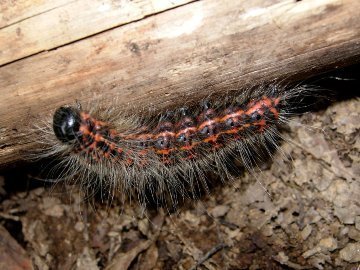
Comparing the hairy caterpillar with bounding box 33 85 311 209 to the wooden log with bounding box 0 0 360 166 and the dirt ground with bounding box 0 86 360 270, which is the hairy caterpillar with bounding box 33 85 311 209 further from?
the dirt ground with bounding box 0 86 360 270

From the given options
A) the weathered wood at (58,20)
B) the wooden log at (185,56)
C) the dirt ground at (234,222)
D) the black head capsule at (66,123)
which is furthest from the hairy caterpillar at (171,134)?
Result: the weathered wood at (58,20)

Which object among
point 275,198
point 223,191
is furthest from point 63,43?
point 275,198

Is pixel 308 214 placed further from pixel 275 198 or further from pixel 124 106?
pixel 124 106

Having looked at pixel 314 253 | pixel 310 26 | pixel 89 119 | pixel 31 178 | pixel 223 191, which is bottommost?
pixel 314 253

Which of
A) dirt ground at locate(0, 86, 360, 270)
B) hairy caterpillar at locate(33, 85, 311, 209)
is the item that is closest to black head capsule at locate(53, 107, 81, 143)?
hairy caterpillar at locate(33, 85, 311, 209)

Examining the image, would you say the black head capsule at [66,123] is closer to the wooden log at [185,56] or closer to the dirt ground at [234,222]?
the wooden log at [185,56]

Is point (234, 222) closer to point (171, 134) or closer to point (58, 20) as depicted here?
point (171, 134)

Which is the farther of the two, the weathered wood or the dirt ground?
the dirt ground
